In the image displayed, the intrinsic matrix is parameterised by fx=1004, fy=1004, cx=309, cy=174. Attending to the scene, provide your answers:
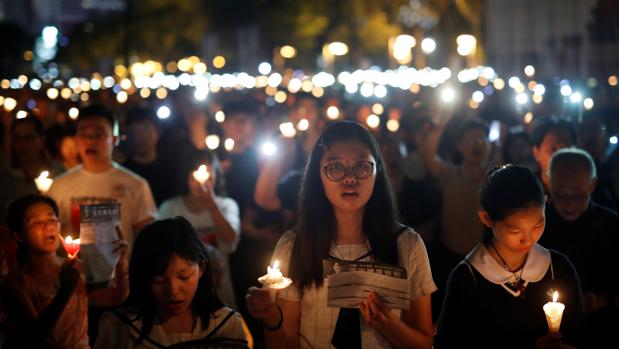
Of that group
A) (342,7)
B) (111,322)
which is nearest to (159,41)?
(342,7)

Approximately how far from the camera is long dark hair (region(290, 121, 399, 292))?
13.4ft

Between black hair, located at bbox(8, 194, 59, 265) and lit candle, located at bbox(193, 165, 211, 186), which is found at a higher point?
lit candle, located at bbox(193, 165, 211, 186)

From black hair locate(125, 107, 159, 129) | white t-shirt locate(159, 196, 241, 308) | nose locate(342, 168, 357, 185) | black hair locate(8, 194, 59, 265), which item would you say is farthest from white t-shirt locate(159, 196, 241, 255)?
nose locate(342, 168, 357, 185)

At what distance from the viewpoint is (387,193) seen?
168 inches

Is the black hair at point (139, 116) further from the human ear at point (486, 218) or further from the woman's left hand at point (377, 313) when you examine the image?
the woman's left hand at point (377, 313)

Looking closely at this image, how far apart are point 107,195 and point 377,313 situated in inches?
120

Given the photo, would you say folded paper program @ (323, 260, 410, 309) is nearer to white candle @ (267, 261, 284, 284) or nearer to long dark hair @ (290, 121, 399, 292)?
long dark hair @ (290, 121, 399, 292)

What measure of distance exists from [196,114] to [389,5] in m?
31.1

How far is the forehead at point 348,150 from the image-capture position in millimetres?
4172

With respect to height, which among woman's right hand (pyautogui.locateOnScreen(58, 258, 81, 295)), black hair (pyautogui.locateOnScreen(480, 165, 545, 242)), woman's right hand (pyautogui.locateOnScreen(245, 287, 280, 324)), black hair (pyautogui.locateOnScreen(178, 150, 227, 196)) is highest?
black hair (pyautogui.locateOnScreen(178, 150, 227, 196))

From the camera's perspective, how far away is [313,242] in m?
4.14

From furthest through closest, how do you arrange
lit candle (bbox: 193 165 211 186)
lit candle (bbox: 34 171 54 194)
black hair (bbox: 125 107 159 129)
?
black hair (bbox: 125 107 159 129)
lit candle (bbox: 193 165 211 186)
lit candle (bbox: 34 171 54 194)

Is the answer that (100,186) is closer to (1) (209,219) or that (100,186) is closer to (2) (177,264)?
(1) (209,219)

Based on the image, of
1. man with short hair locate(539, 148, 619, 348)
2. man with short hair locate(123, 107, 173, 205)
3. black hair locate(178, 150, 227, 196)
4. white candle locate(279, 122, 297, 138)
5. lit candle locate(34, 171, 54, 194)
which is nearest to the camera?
man with short hair locate(539, 148, 619, 348)
